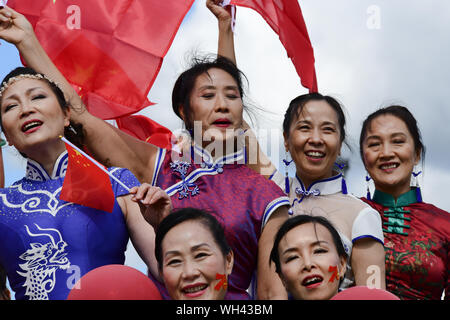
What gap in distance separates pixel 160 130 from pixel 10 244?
6.44ft

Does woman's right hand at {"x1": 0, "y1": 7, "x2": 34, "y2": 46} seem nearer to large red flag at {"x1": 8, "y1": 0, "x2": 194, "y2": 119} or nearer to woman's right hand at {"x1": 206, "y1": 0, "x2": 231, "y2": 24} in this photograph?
large red flag at {"x1": 8, "y1": 0, "x2": 194, "y2": 119}

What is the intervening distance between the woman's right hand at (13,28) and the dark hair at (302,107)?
5.04ft

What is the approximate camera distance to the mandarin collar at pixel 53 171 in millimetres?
3443

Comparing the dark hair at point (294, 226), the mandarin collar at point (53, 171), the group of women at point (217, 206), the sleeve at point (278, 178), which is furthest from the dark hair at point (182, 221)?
the sleeve at point (278, 178)

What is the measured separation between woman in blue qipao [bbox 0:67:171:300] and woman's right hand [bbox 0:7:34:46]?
21 centimetres

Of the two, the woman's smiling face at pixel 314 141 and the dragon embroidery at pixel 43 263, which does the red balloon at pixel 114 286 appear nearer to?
the dragon embroidery at pixel 43 263

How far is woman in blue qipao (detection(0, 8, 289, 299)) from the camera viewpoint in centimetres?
344

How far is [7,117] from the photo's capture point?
11.0 feet

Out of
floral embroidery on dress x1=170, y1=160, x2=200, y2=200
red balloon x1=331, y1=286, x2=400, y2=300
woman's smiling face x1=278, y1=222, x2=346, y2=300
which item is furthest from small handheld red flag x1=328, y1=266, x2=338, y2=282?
floral embroidery on dress x1=170, y1=160, x2=200, y2=200

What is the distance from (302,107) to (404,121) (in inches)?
26.1
